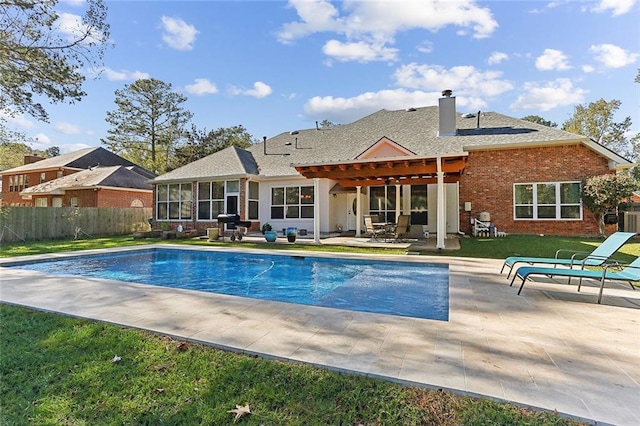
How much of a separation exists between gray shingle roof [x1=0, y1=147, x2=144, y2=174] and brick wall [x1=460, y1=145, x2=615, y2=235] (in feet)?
116

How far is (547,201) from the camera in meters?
14.8

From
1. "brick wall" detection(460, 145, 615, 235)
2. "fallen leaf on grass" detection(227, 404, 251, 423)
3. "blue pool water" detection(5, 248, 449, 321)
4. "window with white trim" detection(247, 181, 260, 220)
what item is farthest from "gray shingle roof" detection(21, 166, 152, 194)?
"fallen leaf on grass" detection(227, 404, 251, 423)

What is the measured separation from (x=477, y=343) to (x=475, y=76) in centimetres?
1872

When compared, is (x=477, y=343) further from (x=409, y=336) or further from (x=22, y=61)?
(x=22, y=61)

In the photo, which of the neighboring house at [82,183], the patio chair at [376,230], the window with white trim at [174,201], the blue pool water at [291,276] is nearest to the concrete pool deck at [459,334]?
the blue pool water at [291,276]

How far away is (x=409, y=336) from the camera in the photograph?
3.71 metres

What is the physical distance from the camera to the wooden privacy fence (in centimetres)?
1576

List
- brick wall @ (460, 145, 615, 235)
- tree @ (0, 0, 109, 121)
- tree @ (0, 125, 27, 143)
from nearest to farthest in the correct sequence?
tree @ (0, 0, 109, 121) → brick wall @ (460, 145, 615, 235) → tree @ (0, 125, 27, 143)

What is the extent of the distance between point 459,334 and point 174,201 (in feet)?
68.4

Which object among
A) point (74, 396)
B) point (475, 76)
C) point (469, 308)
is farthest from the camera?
point (475, 76)

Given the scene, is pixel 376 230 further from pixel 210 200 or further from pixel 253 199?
pixel 210 200

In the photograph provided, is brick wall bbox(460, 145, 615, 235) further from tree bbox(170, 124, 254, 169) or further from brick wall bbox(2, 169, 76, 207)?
brick wall bbox(2, 169, 76, 207)

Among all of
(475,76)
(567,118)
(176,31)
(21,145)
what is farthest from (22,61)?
(567,118)

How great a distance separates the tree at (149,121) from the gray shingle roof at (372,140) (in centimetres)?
1964
